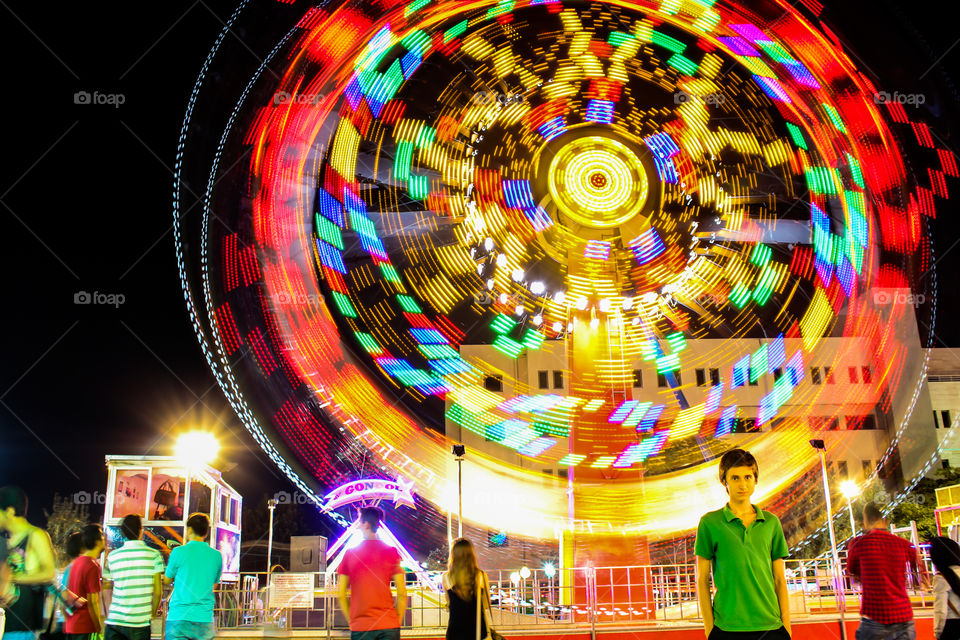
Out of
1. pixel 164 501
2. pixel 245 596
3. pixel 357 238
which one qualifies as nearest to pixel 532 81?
pixel 357 238

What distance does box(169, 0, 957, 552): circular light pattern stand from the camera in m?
11.9

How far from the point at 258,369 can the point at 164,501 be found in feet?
22.2

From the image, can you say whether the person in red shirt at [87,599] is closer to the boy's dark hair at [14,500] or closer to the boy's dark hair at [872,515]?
the boy's dark hair at [14,500]

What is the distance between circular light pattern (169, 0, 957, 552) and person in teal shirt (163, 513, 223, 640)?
Result: 666cm

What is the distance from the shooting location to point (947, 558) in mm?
4969

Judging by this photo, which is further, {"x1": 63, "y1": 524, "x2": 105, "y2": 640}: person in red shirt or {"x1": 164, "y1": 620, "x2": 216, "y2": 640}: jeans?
{"x1": 63, "y1": 524, "x2": 105, "y2": 640}: person in red shirt

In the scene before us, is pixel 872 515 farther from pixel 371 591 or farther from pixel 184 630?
pixel 184 630

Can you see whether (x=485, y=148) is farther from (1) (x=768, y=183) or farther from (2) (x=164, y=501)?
(2) (x=164, y=501)

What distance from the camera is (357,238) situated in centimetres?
1333

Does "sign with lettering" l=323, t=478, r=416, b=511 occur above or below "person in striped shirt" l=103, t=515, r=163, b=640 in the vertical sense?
above

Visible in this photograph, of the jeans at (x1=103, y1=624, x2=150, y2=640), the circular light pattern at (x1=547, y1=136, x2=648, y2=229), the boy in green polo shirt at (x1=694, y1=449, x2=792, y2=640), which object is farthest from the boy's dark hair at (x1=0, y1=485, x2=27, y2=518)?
the circular light pattern at (x1=547, y1=136, x2=648, y2=229)

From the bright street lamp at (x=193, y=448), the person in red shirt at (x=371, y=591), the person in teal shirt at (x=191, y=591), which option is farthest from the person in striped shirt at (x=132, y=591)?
the bright street lamp at (x=193, y=448)

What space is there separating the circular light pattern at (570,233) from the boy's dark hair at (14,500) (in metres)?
6.56

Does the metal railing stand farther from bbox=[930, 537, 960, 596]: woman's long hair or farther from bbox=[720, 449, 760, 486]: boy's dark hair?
bbox=[720, 449, 760, 486]: boy's dark hair
